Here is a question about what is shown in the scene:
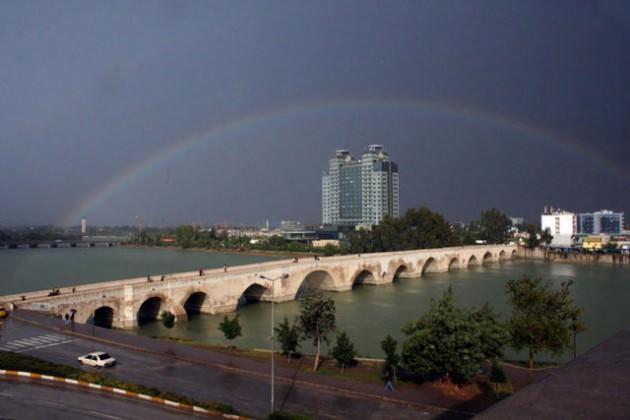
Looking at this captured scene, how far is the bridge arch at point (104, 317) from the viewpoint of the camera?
3212 centimetres

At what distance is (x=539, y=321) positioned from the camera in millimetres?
22188

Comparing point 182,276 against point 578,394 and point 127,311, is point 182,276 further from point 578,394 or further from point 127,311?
point 578,394

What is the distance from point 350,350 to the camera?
21.3 meters

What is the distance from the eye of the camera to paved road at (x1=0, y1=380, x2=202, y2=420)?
14.5 m

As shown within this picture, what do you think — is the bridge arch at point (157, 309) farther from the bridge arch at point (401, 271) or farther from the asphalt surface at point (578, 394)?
the bridge arch at point (401, 271)

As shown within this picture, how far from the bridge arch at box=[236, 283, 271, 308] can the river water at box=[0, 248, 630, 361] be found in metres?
1.14

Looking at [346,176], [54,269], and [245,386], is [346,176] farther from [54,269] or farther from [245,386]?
[245,386]

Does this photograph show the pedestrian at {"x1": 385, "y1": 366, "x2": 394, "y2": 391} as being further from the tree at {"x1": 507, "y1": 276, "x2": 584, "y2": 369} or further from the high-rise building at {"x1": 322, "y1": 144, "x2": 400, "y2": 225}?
the high-rise building at {"x1": 322, "y1": 144, "x2": 400, "y2": 225}

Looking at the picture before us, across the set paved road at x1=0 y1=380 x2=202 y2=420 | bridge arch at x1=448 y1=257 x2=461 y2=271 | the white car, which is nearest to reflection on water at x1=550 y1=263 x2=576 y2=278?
bridge arch at x1=448 y1=257 x2=461 y2=271

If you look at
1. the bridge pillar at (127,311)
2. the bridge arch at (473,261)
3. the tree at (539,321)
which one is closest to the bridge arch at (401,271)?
the bridge arch at (473,261)

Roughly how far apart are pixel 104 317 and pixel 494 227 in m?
96.6

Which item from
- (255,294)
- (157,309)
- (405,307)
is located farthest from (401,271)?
(157,309)

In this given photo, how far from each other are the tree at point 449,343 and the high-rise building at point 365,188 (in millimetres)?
131379

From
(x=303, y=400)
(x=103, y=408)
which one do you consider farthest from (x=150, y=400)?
(x=303, y=400)
